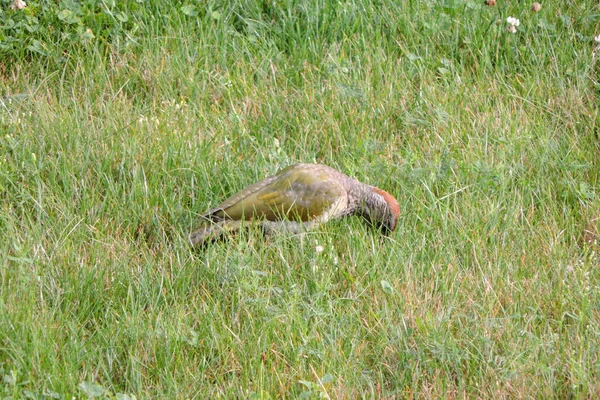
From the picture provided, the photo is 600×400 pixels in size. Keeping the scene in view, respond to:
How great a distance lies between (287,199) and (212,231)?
1.55 ft

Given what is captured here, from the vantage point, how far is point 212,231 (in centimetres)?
510

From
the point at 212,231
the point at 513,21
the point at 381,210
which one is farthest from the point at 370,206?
the point at 513,21

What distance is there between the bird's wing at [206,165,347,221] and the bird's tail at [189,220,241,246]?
0.24ft

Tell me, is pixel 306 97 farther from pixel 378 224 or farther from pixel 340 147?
pixel 378 224

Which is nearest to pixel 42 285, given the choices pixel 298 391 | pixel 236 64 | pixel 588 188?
pixel 298 391

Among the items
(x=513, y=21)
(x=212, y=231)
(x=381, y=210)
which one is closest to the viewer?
(x=212, y=231)

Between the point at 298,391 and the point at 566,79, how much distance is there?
3.69 metres

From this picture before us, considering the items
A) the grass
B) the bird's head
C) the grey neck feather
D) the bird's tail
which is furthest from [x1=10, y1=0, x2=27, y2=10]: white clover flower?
the bird's head

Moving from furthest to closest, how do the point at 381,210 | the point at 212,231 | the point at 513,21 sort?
the point at 513,21
the point at 381,210
the point at 212,231

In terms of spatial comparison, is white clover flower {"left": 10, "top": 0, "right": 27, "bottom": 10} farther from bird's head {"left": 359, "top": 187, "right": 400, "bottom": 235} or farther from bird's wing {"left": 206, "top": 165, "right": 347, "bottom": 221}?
bird's head {"left": 359, "top": 187, "right": 400, "bottom": 235}

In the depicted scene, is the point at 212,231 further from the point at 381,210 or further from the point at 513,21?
the point at 513,21

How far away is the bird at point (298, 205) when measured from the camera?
17.2 ft

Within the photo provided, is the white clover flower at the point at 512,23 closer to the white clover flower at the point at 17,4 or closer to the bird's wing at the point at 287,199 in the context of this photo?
the bird's wing at the point at 287,199

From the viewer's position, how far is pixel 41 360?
406 cm
